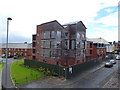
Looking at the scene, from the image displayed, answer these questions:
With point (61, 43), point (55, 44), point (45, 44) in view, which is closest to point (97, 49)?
point (61, 43)

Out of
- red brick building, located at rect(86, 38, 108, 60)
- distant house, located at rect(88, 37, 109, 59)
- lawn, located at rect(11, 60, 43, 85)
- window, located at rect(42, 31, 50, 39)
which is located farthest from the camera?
distant house, located at rect(88, 37, 109, 59)

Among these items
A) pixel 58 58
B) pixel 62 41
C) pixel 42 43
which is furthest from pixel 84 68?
pixel 42 43

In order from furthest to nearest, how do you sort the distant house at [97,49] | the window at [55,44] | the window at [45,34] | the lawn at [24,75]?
1. the distant house at [97,49]
2. the window at [45,34]
3. the window at [55,44]
4. the lawn at [24,75]

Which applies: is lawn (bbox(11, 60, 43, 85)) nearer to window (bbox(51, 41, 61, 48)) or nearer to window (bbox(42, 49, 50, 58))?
window (bbox(42, 49, 50, 58))

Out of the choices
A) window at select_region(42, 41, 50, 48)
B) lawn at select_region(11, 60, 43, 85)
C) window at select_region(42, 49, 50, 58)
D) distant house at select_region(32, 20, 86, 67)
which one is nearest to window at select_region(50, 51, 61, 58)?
distant house at select_region(32, 20, 86, 67)

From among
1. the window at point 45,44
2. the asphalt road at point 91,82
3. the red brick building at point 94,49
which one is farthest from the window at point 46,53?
the red brick building at point 94,49

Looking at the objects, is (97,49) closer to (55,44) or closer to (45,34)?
(55,44)

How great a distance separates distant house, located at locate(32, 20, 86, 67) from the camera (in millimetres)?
26453

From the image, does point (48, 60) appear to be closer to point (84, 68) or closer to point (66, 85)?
point (84, 68)

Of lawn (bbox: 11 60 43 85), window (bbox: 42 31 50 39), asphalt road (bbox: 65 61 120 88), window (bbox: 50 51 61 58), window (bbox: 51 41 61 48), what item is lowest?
asphalt road (bbox: 65 61 120 88)

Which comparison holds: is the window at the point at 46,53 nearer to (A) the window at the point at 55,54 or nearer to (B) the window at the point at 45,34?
(A) the window at the point at 55,54

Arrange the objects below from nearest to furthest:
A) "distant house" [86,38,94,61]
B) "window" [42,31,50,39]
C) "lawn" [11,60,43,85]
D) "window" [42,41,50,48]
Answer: "lawn" [11,60,43,85] < "window" [42,41,50,48] < "window" [42,31,50,39] < "distant house" [86,38,94,61]

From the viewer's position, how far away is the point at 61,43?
27172 mm

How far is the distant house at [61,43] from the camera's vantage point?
26.5 m
